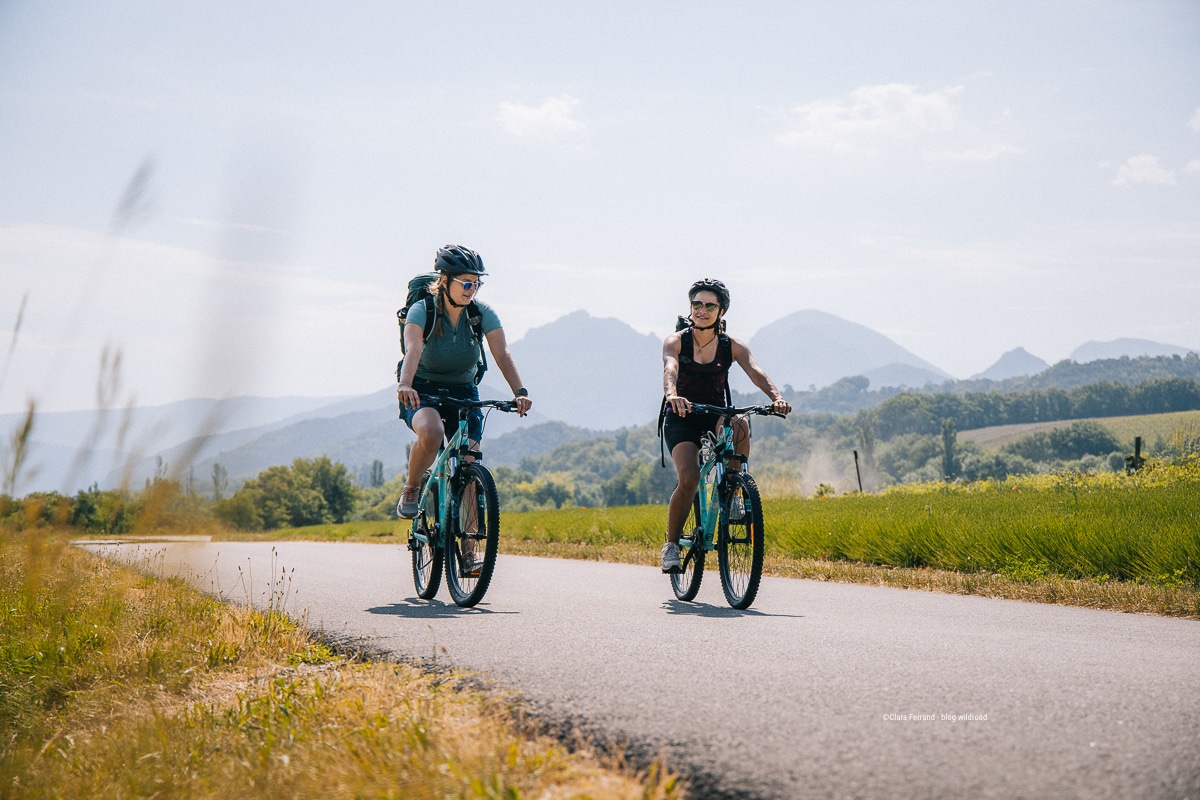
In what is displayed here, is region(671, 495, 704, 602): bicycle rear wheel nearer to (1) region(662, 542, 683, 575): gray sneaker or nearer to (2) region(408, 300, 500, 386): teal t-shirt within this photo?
(1) region(662, 542, 683, 575): gray sneaker

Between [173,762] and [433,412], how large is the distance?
3.64 m

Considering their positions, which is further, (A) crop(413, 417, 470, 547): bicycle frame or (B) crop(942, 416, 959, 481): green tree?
(B) crop(942, 416, 959, 481): green tree

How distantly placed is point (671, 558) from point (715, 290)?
6.74 feet

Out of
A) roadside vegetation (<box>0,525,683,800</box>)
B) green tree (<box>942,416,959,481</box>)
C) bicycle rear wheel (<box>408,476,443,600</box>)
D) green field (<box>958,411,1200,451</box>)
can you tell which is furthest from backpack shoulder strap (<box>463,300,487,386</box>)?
green tree (<box>942,416,959,481</box>)

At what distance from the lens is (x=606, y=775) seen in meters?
2.69

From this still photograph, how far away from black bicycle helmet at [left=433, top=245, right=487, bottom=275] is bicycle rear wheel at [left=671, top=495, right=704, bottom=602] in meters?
→ 2.37

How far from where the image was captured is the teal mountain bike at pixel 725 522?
626 centimetres

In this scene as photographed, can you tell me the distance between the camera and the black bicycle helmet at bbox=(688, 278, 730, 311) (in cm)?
707

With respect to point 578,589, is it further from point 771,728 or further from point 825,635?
point 771,728

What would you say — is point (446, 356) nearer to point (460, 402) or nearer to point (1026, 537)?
point (460, 402)

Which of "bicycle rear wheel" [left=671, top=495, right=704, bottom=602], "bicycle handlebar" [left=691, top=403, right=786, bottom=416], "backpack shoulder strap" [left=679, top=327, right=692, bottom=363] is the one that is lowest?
"bicycle rear wheel" [left=671, top=495, right=704, bottom=602]

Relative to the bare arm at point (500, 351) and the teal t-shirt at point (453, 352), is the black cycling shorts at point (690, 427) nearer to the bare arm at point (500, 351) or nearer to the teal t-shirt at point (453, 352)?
the bare arm at point (500, 351)

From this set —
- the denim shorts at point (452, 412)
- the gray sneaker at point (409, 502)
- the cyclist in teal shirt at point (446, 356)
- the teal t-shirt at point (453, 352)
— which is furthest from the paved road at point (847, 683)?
the teal t-shirt at point (453, 352)

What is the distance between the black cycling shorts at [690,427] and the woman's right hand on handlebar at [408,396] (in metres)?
Result: 1.89
